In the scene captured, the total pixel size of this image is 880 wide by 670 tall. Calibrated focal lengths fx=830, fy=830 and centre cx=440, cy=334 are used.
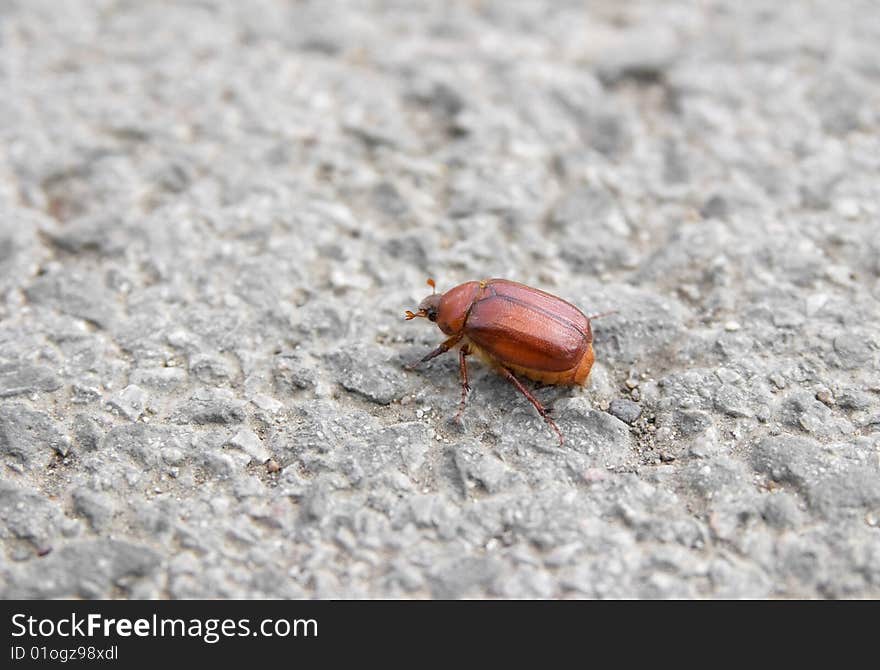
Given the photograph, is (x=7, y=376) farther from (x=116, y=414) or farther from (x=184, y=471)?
(x=184, y=471)

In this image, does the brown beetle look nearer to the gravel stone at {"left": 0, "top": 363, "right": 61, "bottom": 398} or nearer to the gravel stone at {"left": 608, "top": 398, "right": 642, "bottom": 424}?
the gravel stone at {"left": 608, "top": 398, "right": 642, "bottom": 424}

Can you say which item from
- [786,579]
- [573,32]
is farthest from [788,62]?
[786,579]

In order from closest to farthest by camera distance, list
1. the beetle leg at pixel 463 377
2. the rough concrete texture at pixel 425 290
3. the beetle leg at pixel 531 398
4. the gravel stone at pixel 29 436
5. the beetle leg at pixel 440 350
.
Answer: the rough concrete texture at pixel 425 290 → the gravel stone at pixel 29 436 → the beetle leg at pixel 531 398 → the beetle leg at pixel 463 377 → the beetle leg at pixel 440 350

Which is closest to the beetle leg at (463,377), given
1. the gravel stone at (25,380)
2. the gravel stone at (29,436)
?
the gravel stone at (29,436)

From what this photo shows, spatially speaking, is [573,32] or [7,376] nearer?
[7,376]

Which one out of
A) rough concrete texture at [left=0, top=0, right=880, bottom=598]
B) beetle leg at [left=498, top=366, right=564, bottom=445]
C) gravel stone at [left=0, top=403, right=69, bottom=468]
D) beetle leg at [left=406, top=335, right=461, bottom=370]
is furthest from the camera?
beetle leg at [left=406, top=335, right=461, bottom=370]

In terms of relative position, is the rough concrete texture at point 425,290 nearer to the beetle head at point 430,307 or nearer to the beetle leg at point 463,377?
the beetle leg at point 463,377

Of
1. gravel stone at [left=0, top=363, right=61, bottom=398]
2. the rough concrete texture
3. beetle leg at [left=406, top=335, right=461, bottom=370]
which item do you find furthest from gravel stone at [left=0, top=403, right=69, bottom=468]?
beetle leg at [left=406, top=335, right=461, bottom=370]
